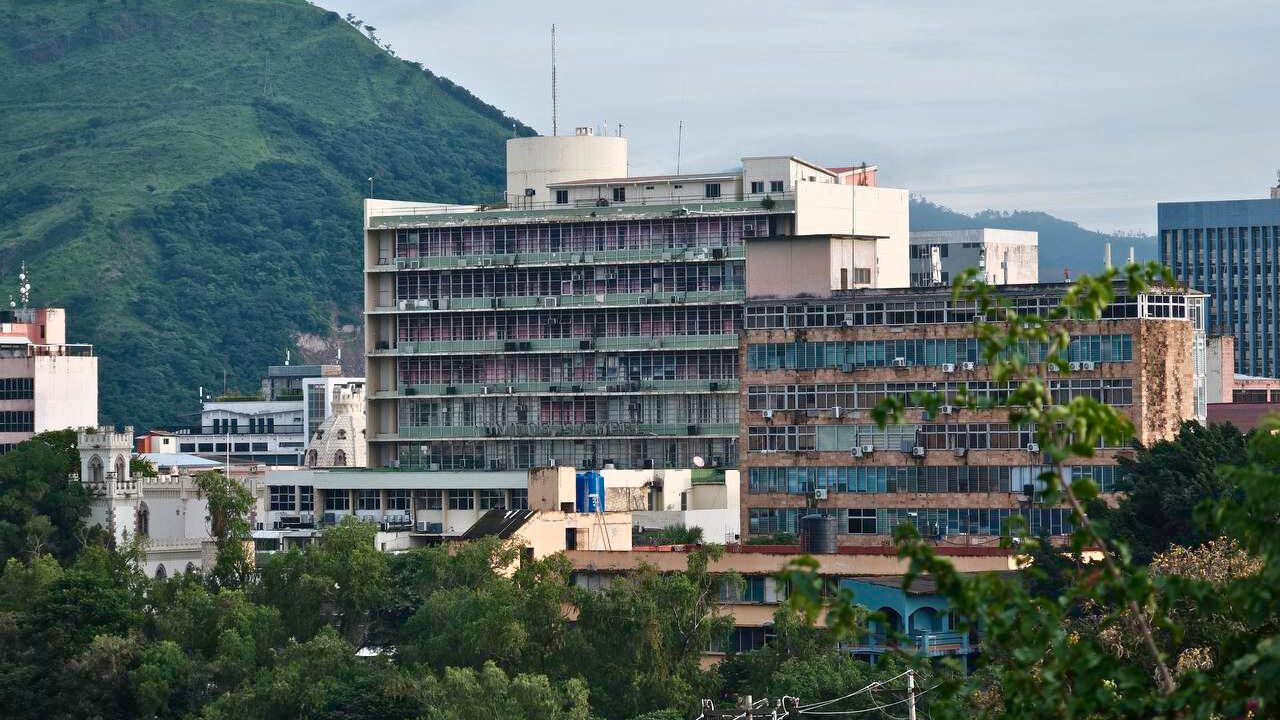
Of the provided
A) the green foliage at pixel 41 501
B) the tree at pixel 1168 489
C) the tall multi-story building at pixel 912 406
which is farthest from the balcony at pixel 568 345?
the tree at pixel 1168 489

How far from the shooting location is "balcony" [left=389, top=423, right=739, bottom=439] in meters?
144

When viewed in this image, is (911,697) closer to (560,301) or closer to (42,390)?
(560,301)

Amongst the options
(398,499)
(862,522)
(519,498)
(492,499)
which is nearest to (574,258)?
(492,499)

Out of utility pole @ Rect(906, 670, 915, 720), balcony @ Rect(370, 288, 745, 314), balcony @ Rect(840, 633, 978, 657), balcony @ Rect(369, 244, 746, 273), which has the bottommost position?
balcony @ Rect(840, 633, 978, 657)

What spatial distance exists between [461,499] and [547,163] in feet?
88.7

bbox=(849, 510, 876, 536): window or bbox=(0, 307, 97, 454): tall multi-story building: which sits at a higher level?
bbox=(0, 307, 97, 454): tall multi-story building

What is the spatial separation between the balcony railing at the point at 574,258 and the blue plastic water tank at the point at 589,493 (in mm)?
28937

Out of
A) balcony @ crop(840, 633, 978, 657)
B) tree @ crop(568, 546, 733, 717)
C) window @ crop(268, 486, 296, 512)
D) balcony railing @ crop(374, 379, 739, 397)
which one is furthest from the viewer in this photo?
window @ crop(268, 486, 296, 512)

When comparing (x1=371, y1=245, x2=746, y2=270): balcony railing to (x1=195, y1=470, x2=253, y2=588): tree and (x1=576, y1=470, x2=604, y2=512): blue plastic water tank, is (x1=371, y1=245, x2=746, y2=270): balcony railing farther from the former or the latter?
(x1=576, y1=470, x2=604, y2=512): blue plastic water tank

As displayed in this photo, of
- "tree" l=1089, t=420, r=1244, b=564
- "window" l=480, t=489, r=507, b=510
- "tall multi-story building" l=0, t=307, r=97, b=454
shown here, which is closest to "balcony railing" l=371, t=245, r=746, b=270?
"window" l=480, t=489, r=507, b=510

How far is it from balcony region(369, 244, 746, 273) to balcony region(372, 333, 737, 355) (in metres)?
4.51

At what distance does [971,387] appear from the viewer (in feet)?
395

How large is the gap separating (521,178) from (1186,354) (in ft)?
182

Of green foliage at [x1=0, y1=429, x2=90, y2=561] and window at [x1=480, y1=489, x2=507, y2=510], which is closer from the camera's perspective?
green foliage at [x1=0, y1=429, x2=90, y2=561]
